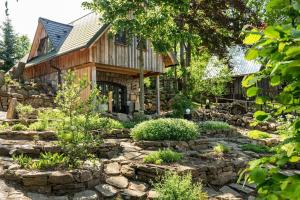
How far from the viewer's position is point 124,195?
6.73 metres

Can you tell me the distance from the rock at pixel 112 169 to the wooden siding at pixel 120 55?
9.89 metres

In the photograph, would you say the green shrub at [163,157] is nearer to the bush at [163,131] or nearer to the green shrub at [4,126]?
the bush at [163,131]

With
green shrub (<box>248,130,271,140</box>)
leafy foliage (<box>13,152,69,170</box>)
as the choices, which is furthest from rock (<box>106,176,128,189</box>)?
green shrub (<box>248,130,271,140</box>)

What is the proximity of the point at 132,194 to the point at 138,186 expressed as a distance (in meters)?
0.62

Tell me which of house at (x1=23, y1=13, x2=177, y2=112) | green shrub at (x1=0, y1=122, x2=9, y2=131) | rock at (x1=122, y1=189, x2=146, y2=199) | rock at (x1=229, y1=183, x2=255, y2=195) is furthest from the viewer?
house at (x1=23, y1=13, x2=177, y2=112)

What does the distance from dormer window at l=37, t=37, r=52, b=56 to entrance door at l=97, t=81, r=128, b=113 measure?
440 centimetres

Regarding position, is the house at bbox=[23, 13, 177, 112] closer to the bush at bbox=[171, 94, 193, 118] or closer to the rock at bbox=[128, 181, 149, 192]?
the bush at bbox=[171, 94, 193, 118]

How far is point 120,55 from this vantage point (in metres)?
18.7

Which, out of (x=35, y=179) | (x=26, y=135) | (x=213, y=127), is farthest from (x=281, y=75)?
(x=213, y=127)

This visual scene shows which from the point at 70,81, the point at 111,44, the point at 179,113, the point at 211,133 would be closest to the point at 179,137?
the point at 211,133

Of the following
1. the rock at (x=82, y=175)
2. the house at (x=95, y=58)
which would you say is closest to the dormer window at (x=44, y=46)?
the house at (x=95, y=58)

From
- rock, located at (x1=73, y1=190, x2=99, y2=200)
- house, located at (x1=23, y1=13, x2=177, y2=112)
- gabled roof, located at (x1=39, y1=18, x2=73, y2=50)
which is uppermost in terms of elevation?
gabled roof, located at (x1=39, y1=18, x2=73, y2=50)

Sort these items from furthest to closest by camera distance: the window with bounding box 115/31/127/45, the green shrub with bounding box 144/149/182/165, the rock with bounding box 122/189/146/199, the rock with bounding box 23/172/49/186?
the window with bounding box 115/31/127/45
the green shrub with bounding box 144/149/182/165
the rock with bounding box 122/189/146/199
the rock with bounding box 23/172/49/186

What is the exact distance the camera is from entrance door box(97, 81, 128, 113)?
69.0 ft
